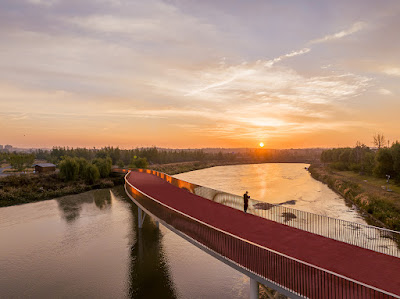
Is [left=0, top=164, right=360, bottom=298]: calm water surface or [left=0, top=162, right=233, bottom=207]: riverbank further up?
[left=0, top=162, right=233, bottom=207]: riverbank

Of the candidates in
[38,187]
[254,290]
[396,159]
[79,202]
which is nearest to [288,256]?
[254,290]

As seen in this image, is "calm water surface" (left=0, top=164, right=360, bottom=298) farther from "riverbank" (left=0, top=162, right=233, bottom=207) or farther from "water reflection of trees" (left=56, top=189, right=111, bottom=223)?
"riverbank" (left=0, top=162, right=233, bottom=207)

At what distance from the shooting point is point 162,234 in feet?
93.7

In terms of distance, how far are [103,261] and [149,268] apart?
425cm

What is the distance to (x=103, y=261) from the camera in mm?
21938

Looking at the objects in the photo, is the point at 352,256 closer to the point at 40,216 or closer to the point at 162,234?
the point at 162,234

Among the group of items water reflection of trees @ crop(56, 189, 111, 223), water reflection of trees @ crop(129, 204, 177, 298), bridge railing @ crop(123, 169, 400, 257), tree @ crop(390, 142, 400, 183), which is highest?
tree @ crop(390, 142, 400, 183)

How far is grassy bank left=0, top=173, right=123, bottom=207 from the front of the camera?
153 ft

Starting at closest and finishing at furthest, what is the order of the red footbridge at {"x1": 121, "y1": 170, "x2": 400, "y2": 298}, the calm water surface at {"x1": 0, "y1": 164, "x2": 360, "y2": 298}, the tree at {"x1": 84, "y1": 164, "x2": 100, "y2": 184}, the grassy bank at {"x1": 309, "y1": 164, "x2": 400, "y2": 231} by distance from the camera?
the red footbridge at {"x1": 121, "y1": 170, "x2": 400, "y2": 298} < the calm water surface at {"x1": 0, "y1": 164, "x2": 360, "y2": 298} < the grassy bank at {"x1": 309, "y1": 164, "x2": 400, "y2": 231} < the tree at {"x1": 84, "y1": 164, "x2": 100, "y2": 184}

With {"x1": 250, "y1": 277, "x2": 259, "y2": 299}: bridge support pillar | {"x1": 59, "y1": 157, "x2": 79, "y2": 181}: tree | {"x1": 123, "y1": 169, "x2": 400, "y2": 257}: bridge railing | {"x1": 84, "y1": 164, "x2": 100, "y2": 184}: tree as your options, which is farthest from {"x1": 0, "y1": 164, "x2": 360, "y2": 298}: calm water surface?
{"x1": 84, "y1": 164, "x2": 100, "y2": 184}: tree

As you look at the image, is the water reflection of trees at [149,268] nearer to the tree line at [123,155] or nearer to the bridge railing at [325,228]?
the bridge railing at [325,228]

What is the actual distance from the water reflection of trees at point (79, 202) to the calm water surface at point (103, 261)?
63 centimetres

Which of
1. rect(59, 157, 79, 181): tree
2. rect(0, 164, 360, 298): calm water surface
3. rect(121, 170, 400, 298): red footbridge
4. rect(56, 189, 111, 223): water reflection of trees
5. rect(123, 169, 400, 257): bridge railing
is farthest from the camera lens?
rect(59, 157, 79, 181): tree

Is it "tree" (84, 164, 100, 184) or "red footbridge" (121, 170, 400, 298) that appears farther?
"tree" (84, 164, 100, 184)
